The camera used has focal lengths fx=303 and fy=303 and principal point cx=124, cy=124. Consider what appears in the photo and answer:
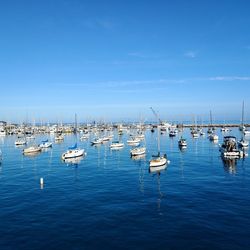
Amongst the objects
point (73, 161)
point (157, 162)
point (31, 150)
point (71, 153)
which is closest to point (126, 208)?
point (157, 162)

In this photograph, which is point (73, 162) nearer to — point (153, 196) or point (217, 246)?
point (153, 196)

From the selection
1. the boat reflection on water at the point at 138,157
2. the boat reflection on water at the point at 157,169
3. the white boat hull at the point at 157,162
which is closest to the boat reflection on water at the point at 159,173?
the boat reflection on water at the point at 157,169

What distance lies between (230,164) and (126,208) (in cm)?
4512

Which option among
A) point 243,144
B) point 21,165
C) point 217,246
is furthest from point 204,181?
point 243,144

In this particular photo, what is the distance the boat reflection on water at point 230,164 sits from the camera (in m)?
70.6

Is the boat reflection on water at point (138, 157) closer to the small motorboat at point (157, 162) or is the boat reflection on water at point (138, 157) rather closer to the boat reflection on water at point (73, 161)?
the boat reflection on water at point (73, 161)

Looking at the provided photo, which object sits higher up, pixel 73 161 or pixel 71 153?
pixel 71 153

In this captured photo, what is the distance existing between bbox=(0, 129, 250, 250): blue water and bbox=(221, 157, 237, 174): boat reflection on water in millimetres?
233

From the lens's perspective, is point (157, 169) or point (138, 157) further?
point (138, 157)

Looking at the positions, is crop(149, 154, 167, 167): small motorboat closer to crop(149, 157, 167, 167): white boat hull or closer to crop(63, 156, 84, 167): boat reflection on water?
crop(149, 157, 167, 167): white boat hull

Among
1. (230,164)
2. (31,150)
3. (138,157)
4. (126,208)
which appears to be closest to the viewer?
(126,208)

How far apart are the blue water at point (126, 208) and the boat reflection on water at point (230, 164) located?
23 centimetres

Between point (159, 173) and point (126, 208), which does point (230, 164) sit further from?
point (126, 208)

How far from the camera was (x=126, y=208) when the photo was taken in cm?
4216
